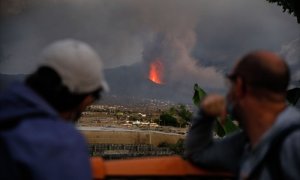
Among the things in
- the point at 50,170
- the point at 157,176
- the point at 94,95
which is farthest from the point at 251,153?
the point at 50,170

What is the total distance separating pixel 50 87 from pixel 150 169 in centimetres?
73

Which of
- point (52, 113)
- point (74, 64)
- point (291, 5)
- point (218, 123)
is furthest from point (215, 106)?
point (291, 5)

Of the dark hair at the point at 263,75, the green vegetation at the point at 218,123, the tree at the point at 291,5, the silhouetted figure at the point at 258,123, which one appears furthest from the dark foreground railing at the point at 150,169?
the tree at the point at 291,5

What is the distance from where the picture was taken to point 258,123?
2.55 meters

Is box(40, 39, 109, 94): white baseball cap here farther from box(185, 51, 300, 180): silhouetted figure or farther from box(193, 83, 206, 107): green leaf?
box(193, 83, 206, 107): green leaf

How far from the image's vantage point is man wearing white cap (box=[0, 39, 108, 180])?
1.98 m

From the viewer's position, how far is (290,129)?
2.38 m

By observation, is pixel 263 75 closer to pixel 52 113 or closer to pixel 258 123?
pixel 258 123

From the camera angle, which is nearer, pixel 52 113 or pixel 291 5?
pixel 52 113

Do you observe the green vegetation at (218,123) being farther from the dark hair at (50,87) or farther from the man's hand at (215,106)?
the dark hair at (50,87)

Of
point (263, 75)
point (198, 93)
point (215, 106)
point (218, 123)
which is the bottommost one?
point (215, 106)

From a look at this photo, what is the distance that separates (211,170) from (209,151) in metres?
0.11

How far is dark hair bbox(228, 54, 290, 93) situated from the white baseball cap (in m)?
0.78

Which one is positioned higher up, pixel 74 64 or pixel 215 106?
pixel 74 64
